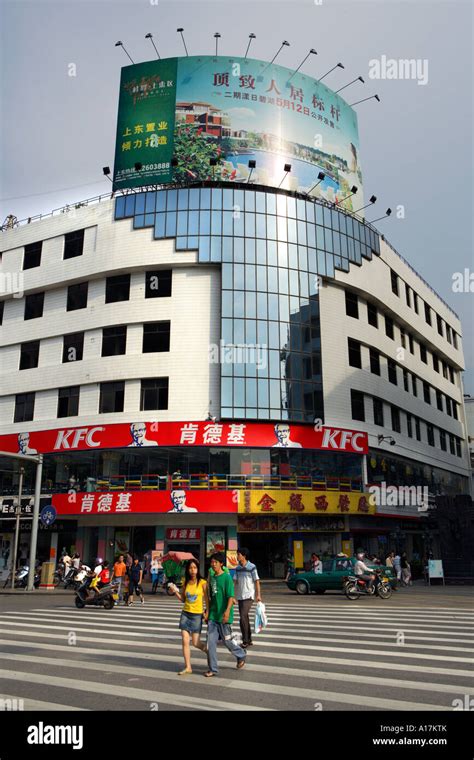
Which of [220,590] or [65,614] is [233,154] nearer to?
[65,614]

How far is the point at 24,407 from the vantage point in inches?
1671

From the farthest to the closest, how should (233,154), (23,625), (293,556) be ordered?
(233,154)
(293,556)
(23,625)

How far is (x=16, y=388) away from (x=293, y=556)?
22.3 metres

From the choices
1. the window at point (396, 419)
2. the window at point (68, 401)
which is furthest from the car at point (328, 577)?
the window at point (396, 419)

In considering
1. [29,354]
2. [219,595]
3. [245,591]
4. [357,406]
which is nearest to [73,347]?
[29,354]

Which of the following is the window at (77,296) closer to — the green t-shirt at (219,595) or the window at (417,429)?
the window at (417,429)

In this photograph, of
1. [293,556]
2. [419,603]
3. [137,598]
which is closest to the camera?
[419,603]

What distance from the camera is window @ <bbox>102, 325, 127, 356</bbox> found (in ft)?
130

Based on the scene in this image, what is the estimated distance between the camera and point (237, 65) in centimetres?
4441

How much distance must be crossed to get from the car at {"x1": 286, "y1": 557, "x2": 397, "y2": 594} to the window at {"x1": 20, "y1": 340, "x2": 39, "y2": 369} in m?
26.0

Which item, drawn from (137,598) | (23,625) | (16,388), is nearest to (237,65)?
(16,388)

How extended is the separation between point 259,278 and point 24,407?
1858 cm

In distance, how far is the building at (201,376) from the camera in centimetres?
3609

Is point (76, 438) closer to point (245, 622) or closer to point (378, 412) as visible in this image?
point (378, 412)
